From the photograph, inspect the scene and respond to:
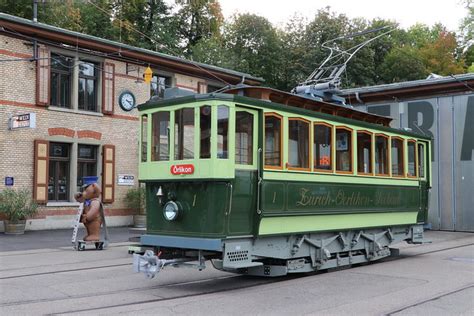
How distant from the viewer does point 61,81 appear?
21.0 m

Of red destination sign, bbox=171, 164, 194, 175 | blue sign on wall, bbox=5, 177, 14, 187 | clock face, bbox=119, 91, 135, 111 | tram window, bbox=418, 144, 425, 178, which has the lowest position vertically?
blue sign on wall, bbox=5, 177, 14, 187

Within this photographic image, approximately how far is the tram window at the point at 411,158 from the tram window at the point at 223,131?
258 inches

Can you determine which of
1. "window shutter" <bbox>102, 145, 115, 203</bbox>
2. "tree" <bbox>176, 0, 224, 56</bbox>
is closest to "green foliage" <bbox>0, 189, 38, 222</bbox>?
"window shutter" <bbox>102, 145, 115, 203</bbox>

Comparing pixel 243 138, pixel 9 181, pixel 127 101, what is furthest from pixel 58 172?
pixel 243 138

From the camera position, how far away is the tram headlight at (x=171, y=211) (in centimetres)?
899

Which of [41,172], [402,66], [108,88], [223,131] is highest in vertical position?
[402,66]

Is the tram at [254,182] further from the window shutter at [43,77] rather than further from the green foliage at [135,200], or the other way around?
the green foliage at [135,200]

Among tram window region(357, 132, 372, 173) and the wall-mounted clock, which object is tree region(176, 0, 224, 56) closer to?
the wall-mounted clock

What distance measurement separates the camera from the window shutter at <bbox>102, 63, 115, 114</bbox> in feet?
72.1

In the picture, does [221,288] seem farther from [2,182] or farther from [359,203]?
[2,182]

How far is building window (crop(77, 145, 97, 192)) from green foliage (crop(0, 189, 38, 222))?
2958 mm

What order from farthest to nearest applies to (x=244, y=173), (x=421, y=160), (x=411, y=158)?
(x=421, y=160), (x=411, y=158), (x=244, y=173)

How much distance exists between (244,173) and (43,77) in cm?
1346

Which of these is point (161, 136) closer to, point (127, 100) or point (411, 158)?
point (411, 158)
